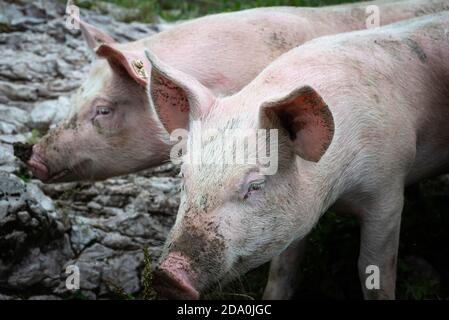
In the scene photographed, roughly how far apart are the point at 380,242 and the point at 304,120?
1.18 m

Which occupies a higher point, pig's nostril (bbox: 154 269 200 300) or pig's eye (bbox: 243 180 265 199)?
pig's eye (bbox: 243 180 265 199)

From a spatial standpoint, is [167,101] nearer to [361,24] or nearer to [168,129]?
[168,129]

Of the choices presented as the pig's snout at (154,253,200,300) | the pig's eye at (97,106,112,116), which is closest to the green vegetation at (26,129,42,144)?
the pig's eye at (97,106,112,116)

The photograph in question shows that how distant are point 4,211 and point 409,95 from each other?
2.58 metres

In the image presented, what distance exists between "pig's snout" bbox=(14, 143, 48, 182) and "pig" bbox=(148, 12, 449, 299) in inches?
53.7

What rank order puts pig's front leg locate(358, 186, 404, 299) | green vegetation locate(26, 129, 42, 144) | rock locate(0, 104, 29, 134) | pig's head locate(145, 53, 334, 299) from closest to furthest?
1. pig's head locate(145, 53, 334, 299)
2. pig's front leg locate(358, 186, 404, 299)
3. green vegetation locate(26, 129, 42, 144)
4. rock locate(0, 104, 29, 134)

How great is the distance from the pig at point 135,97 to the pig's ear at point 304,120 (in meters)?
1.47

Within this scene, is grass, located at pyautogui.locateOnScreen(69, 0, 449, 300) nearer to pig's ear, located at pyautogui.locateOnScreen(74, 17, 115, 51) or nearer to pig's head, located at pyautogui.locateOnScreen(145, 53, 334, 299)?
pig's head, located at pyautogui.locateOnScreen(145, 53, 334, 299)

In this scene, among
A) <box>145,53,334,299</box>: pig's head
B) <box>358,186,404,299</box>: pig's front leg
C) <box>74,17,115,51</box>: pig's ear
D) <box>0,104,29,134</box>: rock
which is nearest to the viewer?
<box>145,53,334,299</box>: pig's head

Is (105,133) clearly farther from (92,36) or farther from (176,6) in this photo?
(176,6)

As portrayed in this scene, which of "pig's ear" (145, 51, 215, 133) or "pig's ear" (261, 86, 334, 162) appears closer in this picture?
"pig's ear" (261, 86, 334, 162)

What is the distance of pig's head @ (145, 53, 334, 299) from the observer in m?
3.34

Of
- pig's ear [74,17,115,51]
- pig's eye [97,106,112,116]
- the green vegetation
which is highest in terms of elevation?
pig's ear [74,17,115,51]

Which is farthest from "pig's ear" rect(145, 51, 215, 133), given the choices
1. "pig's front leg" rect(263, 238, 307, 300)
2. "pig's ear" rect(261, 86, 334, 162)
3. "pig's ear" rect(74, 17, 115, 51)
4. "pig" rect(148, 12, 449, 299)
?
"pig's ear" rect(74, 17, 115, 51)
